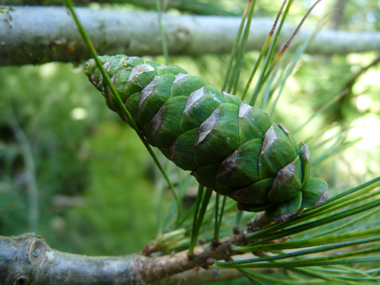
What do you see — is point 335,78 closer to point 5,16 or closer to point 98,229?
point 5,16

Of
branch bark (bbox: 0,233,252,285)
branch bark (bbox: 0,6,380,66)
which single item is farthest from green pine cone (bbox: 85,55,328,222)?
branch bark (bbox: 0,6,380,66)

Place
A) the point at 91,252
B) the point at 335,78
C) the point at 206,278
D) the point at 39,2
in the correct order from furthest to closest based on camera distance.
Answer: the point at 91,252 < the point at 335,78 < the point at 39,2 < the point at 206,278

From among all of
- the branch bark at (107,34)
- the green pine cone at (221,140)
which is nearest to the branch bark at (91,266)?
the green pine cone at (221,140)

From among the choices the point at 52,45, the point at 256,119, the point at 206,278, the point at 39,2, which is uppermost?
the point at 39,2

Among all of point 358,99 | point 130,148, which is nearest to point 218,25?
point 358,99

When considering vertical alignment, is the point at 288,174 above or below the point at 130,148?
below

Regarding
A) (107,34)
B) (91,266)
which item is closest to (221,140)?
(91,266)
